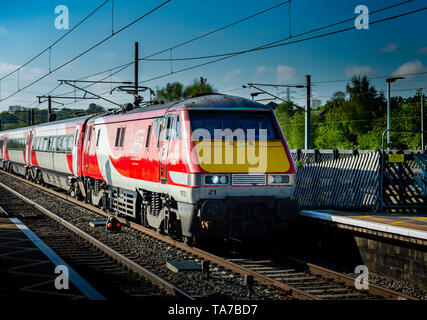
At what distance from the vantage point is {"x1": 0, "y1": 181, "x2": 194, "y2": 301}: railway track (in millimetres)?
8133

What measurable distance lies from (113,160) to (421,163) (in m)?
8.39

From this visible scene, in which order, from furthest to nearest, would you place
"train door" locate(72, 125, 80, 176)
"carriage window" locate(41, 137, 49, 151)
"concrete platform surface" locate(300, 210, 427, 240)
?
1. "carriage window" locate(41, 137, 49, 151)
2. "train door" locate(72, 125, 80, 176)
3. "concrete platform surface" locate(300, 210, 427, 240)

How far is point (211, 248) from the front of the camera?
1177cm

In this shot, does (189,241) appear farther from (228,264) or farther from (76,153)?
(76,153)

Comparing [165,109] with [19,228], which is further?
[19,228]

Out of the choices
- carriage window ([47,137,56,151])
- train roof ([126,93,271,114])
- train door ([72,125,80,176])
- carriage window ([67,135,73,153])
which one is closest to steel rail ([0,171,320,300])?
train roof ([126,93,271,114])

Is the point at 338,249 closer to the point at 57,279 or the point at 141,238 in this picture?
the point at 141,238

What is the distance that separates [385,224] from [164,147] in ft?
15.8

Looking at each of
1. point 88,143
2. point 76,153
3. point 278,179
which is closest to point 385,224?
point 278,179

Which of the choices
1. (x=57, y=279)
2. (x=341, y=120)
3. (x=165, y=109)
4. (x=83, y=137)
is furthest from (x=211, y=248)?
(x=341, y=120)

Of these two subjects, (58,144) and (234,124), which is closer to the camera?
(234,124)

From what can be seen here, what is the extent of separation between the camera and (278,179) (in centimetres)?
1092

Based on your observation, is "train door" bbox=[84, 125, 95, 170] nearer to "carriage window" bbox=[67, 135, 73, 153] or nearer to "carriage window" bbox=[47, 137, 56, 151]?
"carriage window" bbox=[67, 135, 73, 153]

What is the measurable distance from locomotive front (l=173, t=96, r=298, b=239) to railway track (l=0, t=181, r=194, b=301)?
5.43ft
